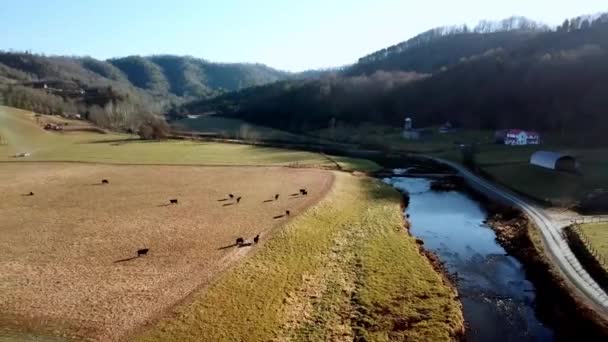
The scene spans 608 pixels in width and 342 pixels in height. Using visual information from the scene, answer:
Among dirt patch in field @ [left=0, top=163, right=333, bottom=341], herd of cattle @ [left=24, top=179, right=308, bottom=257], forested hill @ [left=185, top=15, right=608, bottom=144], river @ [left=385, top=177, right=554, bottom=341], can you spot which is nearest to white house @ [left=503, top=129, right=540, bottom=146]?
forested hill @ [left=185, top=15, right=608, bottom=144]

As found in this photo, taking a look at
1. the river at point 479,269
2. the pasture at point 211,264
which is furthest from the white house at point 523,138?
the pasture at point 211,264

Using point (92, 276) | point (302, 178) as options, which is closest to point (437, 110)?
point (302, 178)

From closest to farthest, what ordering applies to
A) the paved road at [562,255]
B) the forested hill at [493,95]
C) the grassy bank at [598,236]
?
the paved road at [562,255]
the grassy bank at [598,236]
the forested hill at [493,95]

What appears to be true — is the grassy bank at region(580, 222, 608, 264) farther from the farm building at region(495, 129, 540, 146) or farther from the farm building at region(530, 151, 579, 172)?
the farm building at region(495, 129, 540, 146)

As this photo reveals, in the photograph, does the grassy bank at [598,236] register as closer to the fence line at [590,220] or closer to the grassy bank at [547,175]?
the fence line at [590,220]

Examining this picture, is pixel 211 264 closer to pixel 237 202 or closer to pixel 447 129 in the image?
pixel 237 202

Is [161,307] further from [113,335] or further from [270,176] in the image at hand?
[270,176]

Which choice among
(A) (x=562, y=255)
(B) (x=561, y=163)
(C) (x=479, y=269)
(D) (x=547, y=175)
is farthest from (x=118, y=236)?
(B) (x=561, y=163)
